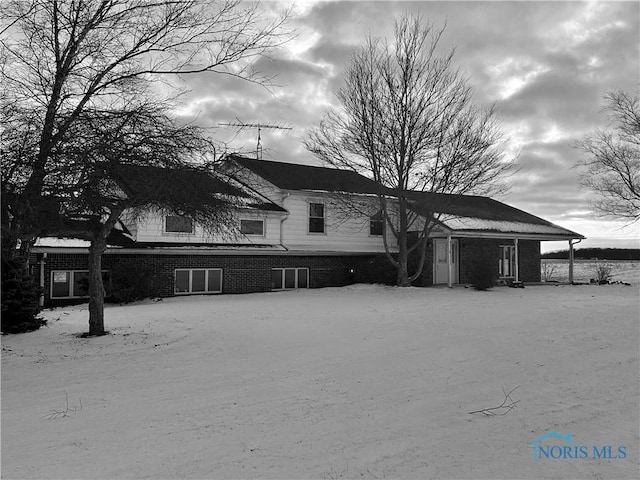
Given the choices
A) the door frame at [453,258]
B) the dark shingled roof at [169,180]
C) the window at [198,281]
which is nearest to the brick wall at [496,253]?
the door frame at [453,258]

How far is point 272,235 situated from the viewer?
21078mm

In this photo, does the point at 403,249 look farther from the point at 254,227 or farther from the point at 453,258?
the point at 254,227

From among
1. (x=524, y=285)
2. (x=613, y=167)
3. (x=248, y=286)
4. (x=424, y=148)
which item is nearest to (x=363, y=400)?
(x=248, y=286)

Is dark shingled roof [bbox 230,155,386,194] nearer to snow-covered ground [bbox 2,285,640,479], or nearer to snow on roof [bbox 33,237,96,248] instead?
snow on roof [bbox 33,237,96,248]

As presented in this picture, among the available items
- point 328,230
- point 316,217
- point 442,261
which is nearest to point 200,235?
point 316,217

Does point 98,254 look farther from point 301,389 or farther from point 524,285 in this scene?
point 524,285

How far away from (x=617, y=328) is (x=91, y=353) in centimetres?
1040

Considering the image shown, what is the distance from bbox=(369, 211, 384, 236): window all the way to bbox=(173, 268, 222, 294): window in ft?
25.5

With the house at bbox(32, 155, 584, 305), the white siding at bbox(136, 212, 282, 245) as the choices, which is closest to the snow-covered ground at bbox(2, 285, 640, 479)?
the house at bbox(32, 155, 584, 305)

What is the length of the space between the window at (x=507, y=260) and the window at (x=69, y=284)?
18432 millimetres

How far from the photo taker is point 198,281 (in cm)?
1967

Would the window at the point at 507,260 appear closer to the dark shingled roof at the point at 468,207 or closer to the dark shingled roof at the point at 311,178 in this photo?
the dark shingled roof at the point at 468,207

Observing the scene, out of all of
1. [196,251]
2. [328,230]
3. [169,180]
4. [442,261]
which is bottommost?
[442,261]

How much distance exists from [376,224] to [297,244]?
15.0ft
